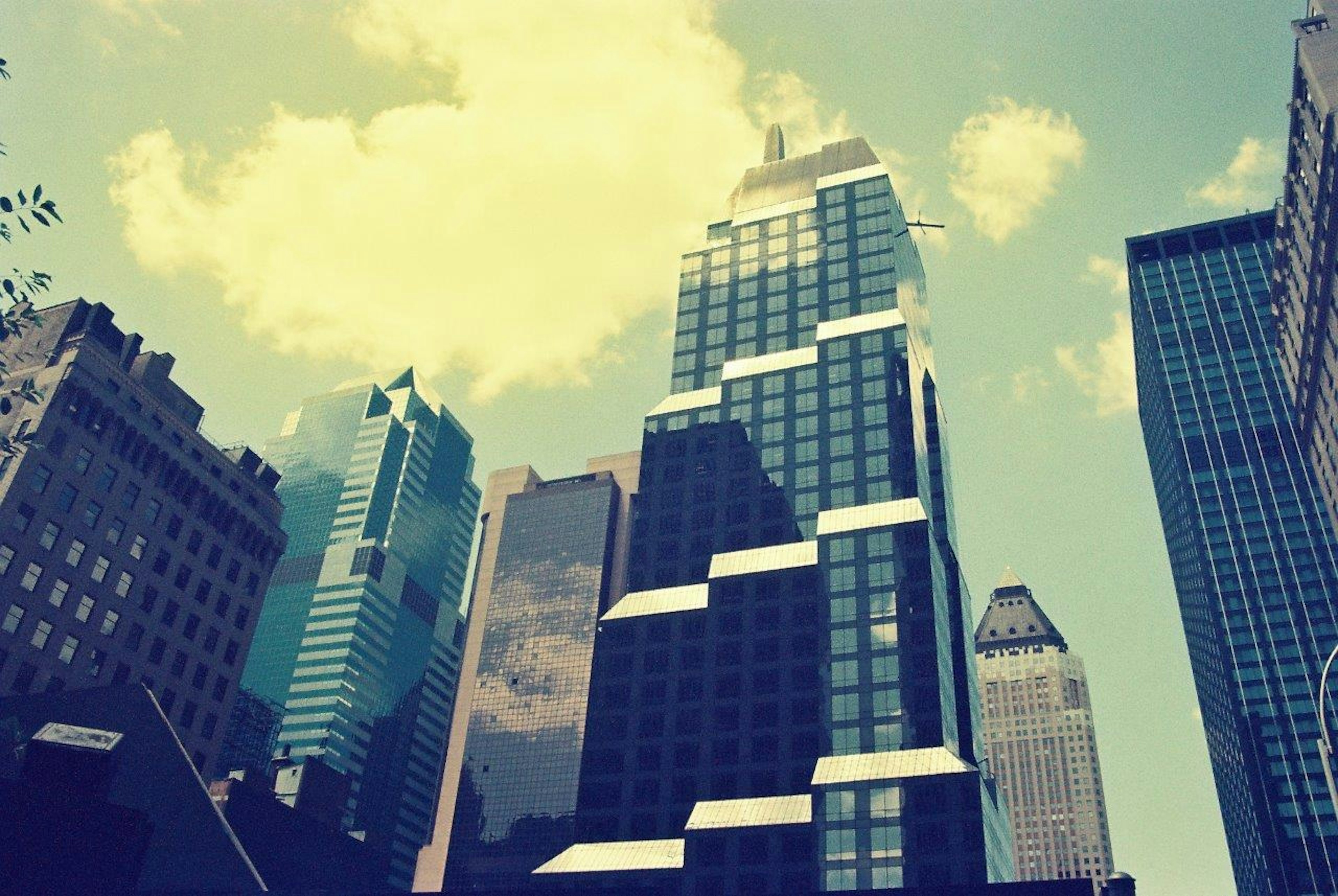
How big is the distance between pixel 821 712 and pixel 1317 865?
119 meters

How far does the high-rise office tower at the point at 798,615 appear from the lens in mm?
114250

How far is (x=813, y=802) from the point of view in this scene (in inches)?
4540

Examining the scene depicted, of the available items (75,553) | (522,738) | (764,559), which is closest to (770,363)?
(764,559)

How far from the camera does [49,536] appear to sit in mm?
85750

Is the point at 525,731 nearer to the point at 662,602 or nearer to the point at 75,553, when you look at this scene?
the point at 662,602

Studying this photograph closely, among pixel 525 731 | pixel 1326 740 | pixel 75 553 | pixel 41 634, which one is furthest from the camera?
pixel 525 731

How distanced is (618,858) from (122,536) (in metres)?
65.6

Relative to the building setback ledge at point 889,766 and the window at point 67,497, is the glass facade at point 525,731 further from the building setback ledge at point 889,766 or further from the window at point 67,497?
the window at point 67,497

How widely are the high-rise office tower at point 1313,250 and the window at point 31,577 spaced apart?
340ft

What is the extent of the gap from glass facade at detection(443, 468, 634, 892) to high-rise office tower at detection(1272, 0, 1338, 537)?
115110mm

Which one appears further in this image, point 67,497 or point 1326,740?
point 67,497

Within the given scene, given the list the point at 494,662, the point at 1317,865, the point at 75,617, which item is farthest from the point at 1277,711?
the point at 75,617

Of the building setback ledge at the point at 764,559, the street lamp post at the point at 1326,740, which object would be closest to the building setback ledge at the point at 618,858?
the building setback ledge at the point at 764,559

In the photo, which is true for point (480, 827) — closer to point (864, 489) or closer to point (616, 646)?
point (616, 646)
